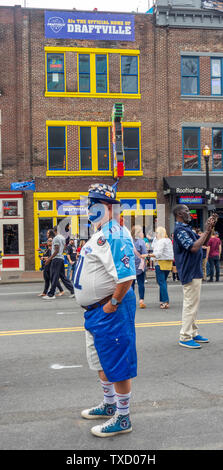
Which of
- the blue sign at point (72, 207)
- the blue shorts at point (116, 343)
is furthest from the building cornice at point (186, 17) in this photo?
the blue shorts at point (116, 343)

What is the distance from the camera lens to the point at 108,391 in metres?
4.06

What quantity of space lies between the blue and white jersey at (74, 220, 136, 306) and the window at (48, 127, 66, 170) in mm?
19290

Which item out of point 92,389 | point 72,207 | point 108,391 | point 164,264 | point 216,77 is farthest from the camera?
point 216,77

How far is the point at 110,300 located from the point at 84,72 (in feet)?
69.2

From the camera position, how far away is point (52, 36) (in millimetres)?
22500

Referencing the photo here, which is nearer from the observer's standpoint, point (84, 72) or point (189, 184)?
point (189, 184)

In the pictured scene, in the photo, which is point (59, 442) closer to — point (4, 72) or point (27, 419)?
point (27, 419)

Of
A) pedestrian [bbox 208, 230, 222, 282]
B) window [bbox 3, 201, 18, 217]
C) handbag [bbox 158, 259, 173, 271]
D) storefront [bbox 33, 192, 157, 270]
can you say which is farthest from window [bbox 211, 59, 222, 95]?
handbag [bbox 158, 259, 173, 271]

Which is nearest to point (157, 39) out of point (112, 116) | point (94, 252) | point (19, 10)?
point (112, 116)

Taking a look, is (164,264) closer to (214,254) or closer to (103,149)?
(214,254)

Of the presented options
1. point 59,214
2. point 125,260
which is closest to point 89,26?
point 59,214

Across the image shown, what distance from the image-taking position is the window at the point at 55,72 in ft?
74.3

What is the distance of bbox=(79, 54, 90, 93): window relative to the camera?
2300cm

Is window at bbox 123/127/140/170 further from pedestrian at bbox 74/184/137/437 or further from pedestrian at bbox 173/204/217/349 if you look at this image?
pedestrian at bbox 74/184/137/437
